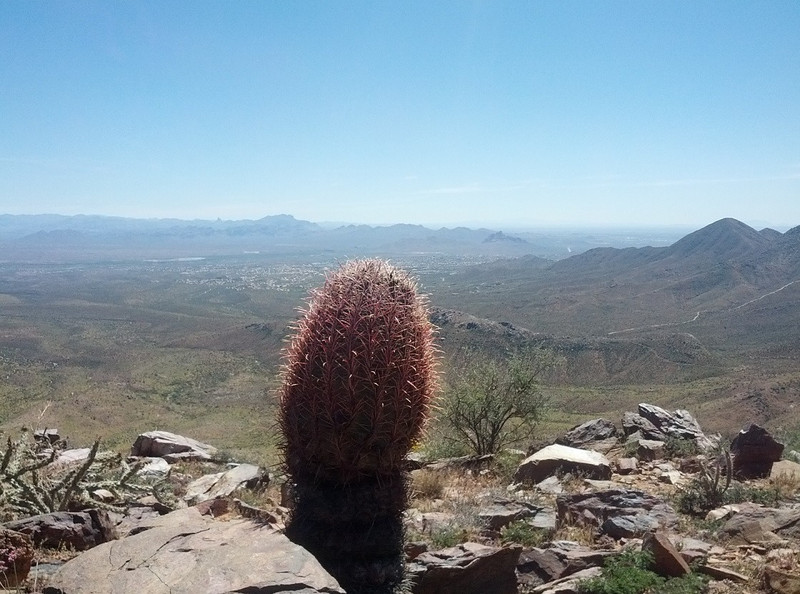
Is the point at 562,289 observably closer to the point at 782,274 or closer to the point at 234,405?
the point at 782,274

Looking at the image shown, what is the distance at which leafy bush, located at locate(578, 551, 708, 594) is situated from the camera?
4969 mm

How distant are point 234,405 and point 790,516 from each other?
4098 cm

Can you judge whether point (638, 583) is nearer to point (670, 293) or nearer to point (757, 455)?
point (757, 455)

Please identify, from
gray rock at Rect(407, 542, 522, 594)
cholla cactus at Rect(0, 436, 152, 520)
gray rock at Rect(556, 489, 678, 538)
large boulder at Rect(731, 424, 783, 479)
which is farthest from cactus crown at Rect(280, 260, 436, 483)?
large boulder at Rect(731, 424, 783, 479)

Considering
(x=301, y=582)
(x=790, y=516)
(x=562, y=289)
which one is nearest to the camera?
(x=301, y=582)

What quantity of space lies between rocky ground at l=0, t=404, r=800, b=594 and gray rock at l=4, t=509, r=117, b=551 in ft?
0.04

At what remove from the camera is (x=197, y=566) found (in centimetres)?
395

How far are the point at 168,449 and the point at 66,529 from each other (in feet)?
29.2

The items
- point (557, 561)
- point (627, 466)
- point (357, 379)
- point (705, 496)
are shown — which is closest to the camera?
point (357, 379)

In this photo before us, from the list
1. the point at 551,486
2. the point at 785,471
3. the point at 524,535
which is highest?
the point at 524,535

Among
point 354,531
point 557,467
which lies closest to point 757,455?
point 557,467

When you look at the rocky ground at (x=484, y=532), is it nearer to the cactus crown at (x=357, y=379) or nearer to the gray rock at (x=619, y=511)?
the gray rock at (x=619, y=511)

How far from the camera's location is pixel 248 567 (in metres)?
3.91

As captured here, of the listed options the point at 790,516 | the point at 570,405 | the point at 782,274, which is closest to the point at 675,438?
→ the point at 790,516
